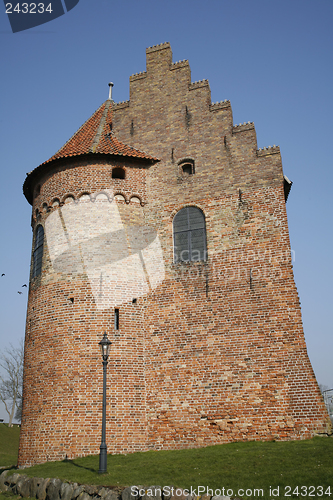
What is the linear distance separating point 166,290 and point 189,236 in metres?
2.09

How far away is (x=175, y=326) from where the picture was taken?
588 inches

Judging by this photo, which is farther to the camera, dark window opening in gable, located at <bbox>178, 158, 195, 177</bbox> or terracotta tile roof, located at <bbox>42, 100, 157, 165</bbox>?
terracotta tile roof, located at <bbox>42, 100, 157, 165</bbox>

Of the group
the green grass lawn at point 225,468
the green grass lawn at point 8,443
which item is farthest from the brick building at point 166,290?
the green grass lawn at point 8,443

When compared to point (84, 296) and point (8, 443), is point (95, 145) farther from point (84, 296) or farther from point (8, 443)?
point (8, 443)

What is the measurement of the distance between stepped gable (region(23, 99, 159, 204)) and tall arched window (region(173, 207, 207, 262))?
2.75 meters

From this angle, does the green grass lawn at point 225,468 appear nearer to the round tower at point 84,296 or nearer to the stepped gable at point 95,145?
the round tower at point 84,296

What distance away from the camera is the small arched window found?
55.9 feet

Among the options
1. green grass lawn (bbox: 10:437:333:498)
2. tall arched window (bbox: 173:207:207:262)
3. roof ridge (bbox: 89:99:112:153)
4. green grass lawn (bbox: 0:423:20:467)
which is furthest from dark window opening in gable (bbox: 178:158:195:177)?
green grass lawn (bbox: 0:423:20:467)

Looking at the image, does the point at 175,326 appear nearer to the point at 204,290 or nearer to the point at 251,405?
the point at 204,290

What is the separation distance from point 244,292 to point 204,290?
1.36 metres

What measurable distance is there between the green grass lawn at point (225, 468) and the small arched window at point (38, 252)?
272 inches

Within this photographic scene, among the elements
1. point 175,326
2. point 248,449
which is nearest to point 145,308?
point 175,326

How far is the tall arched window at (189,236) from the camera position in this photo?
15.7 meters

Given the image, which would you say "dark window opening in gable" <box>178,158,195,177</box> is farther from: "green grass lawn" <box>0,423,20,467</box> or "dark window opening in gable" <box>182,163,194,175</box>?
"green grass lawn" <box>0,423,20,467</box>
